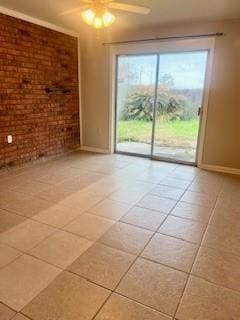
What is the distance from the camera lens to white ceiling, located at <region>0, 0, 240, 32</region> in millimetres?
3094

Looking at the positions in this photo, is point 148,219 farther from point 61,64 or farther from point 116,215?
point 61,64

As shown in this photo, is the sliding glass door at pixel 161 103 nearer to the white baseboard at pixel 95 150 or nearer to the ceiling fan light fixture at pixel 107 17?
the white baseboard at pixel 95 150

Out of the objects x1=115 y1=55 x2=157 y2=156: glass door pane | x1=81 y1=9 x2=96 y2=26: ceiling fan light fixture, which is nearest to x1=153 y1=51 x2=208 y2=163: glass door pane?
x1=115 y1=55 x2=157 y2=156: glass door pane

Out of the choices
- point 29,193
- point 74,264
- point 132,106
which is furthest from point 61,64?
point 74,264

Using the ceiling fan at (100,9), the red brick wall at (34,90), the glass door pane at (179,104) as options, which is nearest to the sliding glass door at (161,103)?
the glass door pane at (179,104)

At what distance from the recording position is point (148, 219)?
99.1 inches

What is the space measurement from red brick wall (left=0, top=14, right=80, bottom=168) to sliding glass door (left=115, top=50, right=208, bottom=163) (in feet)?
3.37

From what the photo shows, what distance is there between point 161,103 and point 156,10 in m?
1.56

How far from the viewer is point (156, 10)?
11.0 feet

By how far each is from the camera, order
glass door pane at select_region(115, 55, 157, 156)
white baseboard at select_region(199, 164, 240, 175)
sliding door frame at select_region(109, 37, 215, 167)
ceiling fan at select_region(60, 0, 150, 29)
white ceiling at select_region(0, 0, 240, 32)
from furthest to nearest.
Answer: glass door pane at select_region(115, 55, 157, 156) < white baseboard at select_region(199, 164, 240, 175) < sliding door frame at select_region(109, 37, 215, 167) < white ceiling at select_region(0, 0, 240, 32) < ceiling fan at select_region(60, 0, 150, 29)

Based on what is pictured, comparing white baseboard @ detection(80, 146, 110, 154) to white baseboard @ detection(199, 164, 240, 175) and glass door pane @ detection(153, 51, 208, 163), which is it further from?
white baseboard @ detection(199, 164, 240, 175)

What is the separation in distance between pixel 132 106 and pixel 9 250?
→ 3.57 metres

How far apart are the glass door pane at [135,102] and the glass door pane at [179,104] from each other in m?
0.18

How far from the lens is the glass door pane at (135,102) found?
4543mm
